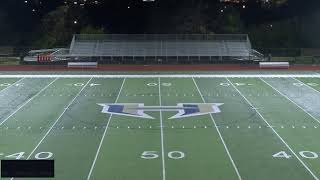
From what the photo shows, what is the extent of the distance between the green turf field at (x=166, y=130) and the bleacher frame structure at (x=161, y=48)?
502 inches

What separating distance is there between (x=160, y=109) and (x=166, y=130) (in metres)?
3.38

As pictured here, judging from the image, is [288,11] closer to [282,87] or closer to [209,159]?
[282,87]

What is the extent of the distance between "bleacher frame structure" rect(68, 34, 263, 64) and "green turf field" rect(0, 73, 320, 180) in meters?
12.7

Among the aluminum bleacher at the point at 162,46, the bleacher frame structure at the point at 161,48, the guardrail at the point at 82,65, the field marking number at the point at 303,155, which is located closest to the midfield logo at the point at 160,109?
the field marking number at the point at 303,155

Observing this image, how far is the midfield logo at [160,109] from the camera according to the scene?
19609 mm

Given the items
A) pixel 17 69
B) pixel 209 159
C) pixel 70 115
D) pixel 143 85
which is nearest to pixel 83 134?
pixel 70 115

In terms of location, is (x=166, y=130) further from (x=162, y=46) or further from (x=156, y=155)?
(x=162, y=46)

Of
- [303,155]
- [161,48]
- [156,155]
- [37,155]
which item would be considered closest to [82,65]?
[161,48]

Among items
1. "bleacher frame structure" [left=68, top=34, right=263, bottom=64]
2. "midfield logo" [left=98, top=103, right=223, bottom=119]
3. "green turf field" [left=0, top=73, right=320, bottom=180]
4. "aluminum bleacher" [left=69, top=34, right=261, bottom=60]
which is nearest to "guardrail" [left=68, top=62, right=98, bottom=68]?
"bleacher frame structure" [left=68, top=34, right=263, bottom=64]

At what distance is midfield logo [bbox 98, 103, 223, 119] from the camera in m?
19.6

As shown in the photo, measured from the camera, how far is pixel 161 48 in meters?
42.5

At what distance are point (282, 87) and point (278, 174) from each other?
14085 millimetres

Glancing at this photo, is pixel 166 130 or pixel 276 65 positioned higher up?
pixel 276 65

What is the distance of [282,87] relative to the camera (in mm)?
26250
